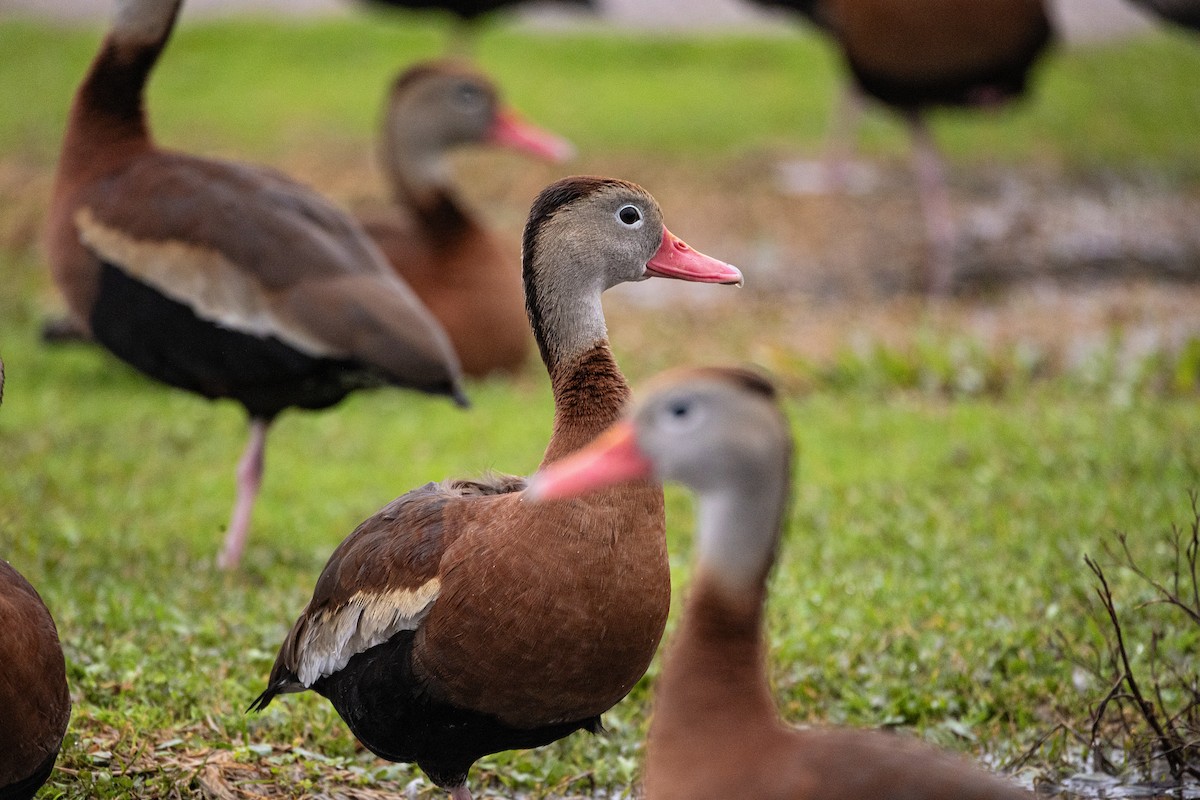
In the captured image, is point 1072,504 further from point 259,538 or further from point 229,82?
point 229,82

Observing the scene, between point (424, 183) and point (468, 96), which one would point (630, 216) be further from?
point (468, 96)

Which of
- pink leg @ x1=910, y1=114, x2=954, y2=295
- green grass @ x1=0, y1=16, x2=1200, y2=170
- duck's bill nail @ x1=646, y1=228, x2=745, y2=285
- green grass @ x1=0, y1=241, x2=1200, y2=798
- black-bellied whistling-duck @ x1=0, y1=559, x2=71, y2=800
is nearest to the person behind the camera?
black-bellied whistling-duck @ x1=0, y1=559, x2=71, y2=800

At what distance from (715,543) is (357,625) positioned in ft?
3.77

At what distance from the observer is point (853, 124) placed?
40.1 feet

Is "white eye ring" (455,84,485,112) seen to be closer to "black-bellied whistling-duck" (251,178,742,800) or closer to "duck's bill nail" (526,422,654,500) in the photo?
"black-bellied whistling-duck" (251,178,742,800)

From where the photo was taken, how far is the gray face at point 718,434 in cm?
301

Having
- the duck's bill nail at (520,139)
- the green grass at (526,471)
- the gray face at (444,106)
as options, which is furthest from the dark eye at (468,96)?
the green grass at (526,471)

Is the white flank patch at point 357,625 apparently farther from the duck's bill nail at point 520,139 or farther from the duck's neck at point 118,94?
the duck's bill nail at point 520,139

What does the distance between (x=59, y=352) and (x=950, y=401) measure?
5.26m

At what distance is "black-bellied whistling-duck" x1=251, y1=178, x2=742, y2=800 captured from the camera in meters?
3.49

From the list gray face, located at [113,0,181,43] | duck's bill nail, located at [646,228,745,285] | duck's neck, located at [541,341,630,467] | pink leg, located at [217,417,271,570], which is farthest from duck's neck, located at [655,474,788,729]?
gray face, located at [113,0,181,43]

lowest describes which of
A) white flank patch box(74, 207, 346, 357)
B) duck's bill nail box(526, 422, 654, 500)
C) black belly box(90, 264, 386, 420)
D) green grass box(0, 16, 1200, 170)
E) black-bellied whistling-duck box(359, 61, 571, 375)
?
green grass box(0, 16, 1200, 170)

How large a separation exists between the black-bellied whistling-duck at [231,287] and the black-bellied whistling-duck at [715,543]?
2.59m

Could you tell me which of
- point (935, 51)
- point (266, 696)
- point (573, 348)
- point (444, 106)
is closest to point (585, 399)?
point (573, 348)
